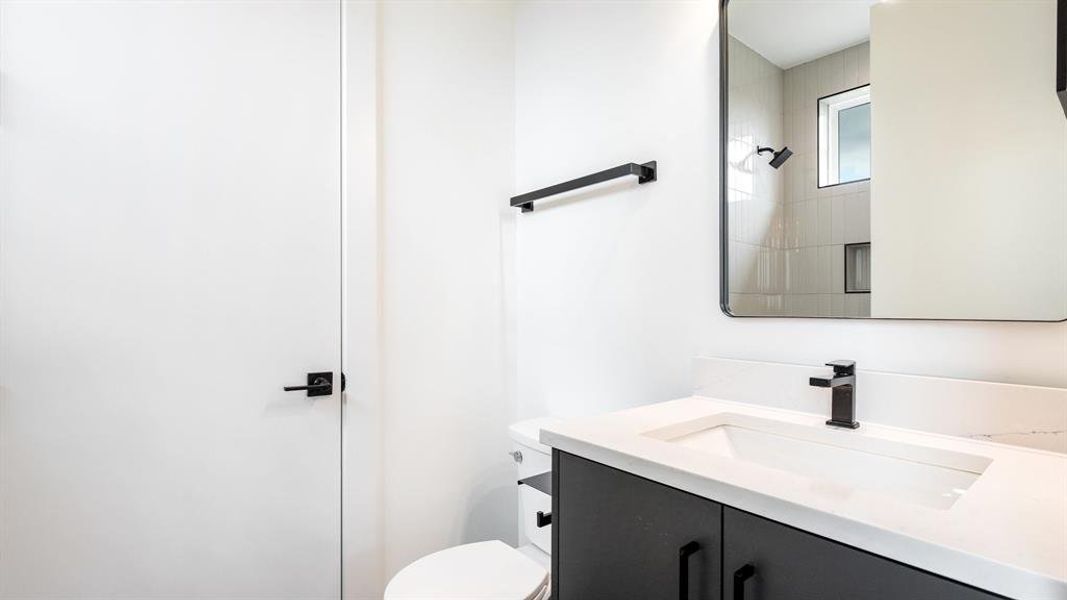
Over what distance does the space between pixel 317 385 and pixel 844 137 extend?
154cm

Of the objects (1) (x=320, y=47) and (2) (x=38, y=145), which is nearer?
(2) (x=38, y=145)

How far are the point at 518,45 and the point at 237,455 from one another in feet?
5.78

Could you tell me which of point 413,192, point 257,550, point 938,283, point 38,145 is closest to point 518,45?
point 413,192

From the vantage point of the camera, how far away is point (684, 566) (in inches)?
29.0

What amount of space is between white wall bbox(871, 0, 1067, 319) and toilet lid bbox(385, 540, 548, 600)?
3.40ft

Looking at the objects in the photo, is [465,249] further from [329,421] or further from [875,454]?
[875,454]

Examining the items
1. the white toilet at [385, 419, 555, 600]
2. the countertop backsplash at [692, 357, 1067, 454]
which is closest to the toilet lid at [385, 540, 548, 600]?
the white toilet at [385, 419, 555, 600]

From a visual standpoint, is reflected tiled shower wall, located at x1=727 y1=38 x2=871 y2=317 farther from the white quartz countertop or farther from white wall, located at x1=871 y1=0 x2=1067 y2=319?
the white quartz countertop

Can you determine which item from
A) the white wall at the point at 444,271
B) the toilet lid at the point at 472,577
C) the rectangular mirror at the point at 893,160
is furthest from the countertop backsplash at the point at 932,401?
the white wall at the point at 444,271

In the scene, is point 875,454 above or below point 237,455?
above

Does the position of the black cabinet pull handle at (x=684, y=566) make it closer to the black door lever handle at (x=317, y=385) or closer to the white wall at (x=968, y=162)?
the white wall at (x=968, y=162)

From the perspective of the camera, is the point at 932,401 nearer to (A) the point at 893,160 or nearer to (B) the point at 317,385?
(A) the point at 893,160

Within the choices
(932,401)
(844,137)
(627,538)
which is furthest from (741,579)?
(844,137)

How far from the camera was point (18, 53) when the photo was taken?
1.21m
